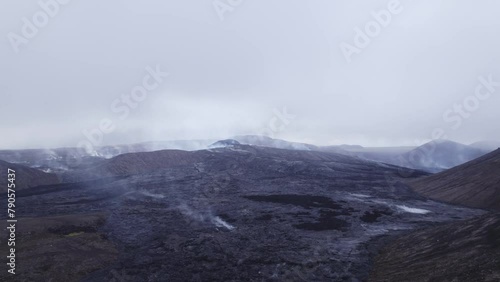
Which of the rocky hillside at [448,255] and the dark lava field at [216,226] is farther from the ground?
the rocky hillside at [448,255]

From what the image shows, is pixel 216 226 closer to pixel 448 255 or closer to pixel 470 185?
pixel 448 255

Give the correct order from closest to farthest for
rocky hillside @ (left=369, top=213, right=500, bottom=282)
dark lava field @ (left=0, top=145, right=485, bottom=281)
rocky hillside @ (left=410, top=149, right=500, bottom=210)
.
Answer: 1. rocky hillside @ (left=369, top=213, right=500, bottom=282)
2. dark lava field @ (left=0, top=145, right=485, bottom=281)
3. rocky hillside @ (left=410, top=149, right=500, bottom=210)

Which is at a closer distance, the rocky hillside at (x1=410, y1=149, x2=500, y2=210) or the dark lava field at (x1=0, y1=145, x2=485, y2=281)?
the dark lava field at (x1=0, y1=145, x2=485, y2=281)

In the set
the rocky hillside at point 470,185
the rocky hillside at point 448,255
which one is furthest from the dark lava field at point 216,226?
the rocky hillside at point 470,185

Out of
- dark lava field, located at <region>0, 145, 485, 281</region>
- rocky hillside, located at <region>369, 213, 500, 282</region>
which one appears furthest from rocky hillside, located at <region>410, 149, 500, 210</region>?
rocky hillside, located at <region>369, 213, 500, 282</region>

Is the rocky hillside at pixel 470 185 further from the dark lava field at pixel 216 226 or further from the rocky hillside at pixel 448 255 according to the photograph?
the rocky hillside at pixel 448 255

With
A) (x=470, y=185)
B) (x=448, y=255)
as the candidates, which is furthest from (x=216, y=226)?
(x=470, y=185)

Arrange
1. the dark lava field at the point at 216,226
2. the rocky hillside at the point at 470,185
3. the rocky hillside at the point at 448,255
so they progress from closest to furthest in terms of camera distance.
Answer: the rocky hillside at the point at 448,255 → the dark lava field at the point at 216,226 → the rocky hillside at the point at 470,185

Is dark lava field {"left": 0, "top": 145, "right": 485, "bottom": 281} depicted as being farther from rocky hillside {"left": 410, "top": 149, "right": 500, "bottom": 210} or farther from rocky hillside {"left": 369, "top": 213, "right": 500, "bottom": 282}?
rocky hillside {"left": 410, "top": 149, "right": 500, "bottom": 210}

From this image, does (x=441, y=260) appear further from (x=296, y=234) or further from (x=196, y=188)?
(x=196, y=188)

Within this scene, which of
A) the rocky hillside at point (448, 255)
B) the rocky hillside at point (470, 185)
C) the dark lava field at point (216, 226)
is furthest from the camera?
the rocky hillside at point (470, 185)
